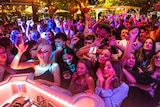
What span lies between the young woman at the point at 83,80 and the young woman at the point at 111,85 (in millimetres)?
79

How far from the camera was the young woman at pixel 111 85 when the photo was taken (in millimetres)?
2418

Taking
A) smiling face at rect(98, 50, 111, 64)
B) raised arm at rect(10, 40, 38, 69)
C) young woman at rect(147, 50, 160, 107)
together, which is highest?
smiling face at rect(98, 50, 111, 64)

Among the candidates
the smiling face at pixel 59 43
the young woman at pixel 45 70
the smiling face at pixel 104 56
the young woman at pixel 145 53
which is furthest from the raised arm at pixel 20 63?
the young woman at pixel 145 53

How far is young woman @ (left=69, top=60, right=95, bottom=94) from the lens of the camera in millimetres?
2484

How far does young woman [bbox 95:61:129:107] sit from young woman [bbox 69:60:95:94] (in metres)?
0.08

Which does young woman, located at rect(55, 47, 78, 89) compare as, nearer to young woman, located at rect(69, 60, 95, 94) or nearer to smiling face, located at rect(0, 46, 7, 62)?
young woman, located at rect(69, 60, 95, 94)

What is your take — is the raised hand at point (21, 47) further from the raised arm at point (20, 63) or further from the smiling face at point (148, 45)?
the smiling face at point (148, 45)

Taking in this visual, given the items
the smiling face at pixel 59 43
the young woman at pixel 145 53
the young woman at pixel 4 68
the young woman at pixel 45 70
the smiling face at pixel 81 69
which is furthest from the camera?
the smiling face at pixel 59 43

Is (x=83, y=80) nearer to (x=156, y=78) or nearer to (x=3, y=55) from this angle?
(x=156, y=78)

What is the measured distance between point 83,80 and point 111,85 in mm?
284

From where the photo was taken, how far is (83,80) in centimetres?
253

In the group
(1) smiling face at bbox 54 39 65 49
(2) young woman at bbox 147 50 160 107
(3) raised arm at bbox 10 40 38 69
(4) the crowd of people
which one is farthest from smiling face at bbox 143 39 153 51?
(3) raised arm at bbox 10 40 38 69

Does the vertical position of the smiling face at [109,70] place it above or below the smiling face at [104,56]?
below

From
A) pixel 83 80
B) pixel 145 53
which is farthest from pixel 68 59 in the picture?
pixel 145 53
